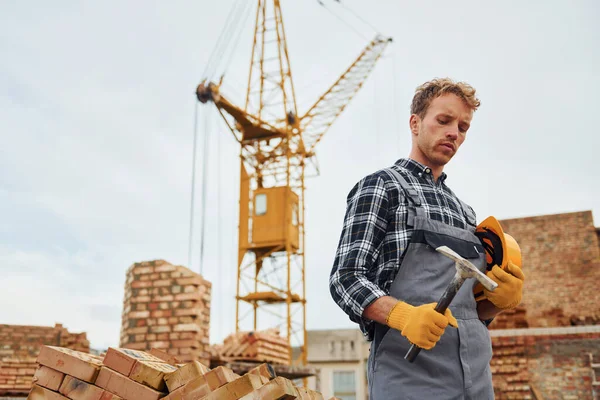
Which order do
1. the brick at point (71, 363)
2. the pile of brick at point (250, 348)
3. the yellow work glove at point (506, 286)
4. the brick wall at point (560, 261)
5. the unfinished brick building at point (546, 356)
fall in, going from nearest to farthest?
the yellow work glove at point (506, 286), the brick at point (71, 363), the unfinished brick building at point (546, 356), the pile of brick at point (250, 348), the brick wall at point (560, 261)

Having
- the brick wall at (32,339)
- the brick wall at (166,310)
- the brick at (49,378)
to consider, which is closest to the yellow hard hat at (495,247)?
the brick at (49,378)

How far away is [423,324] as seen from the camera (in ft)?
5.12

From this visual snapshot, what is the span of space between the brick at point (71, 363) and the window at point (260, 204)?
68.1 feet

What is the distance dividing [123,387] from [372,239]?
125 centimetres

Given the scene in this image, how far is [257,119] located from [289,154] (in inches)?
80.2

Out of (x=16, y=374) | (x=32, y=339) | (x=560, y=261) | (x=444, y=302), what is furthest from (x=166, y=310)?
(x=560, y=261)

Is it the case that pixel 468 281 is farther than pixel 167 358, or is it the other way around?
pixel 167 358

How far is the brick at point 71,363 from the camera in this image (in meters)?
2.45

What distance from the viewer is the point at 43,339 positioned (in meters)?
10.0

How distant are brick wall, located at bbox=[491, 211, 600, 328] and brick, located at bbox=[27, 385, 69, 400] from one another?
1557 centimetres

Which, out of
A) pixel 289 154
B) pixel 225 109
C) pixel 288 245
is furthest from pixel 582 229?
pixel 225 109

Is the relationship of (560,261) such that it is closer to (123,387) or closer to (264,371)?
(264,371)

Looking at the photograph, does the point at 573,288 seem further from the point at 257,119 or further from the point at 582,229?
the point at 257,119

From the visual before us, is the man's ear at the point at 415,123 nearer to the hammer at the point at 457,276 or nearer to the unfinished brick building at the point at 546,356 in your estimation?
the hammer at the point at 457,276
